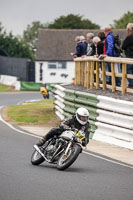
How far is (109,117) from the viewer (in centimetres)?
1642

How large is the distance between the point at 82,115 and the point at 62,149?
2.37 feet

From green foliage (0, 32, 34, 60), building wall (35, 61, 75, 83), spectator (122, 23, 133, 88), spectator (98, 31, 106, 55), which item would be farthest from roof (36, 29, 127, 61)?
spectator (122, 23, 133, 88)

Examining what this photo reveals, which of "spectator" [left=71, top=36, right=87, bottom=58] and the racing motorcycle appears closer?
the racing motorcycle

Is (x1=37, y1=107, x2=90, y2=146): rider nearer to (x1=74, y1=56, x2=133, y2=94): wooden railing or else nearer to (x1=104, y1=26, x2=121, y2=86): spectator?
(x1=74, y1=56, x2=133, y2=94): wooden railing

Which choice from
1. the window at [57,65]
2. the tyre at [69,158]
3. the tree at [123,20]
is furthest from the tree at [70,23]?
the tyre at [69,158]

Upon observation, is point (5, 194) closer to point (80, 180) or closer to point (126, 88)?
point (80, 180)

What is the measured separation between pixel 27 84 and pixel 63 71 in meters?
24.6

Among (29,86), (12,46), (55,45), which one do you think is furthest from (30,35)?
(29,86)

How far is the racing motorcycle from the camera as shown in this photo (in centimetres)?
1087

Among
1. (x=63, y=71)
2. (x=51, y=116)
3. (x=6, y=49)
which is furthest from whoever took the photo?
(x=6, y=49)

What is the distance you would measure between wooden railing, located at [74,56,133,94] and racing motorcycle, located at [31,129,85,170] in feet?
15.9

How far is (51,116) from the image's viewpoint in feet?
75.8

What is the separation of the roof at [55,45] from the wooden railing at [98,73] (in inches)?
2381

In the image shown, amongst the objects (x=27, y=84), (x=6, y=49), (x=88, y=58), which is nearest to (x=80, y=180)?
(x=88, y=58)
